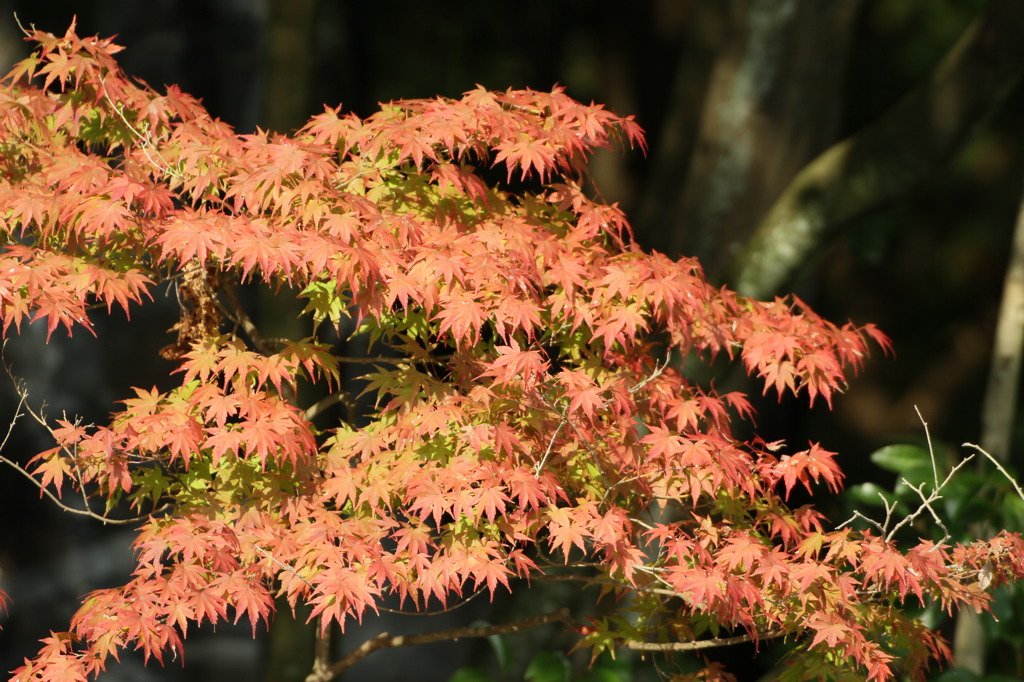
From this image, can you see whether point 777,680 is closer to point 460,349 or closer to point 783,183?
point 460,349

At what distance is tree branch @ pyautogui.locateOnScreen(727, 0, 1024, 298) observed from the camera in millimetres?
4129

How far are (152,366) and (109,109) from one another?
11.9ft

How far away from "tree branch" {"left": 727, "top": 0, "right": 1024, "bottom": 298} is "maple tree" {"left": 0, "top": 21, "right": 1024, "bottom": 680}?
5.16 ft

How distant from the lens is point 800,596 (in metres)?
2.65

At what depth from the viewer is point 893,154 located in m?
4.31

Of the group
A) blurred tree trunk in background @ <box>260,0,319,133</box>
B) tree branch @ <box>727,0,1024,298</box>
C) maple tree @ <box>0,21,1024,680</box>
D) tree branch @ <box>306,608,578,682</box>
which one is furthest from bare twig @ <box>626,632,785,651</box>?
A: blurred tree trunk in background @ <box>260,0,319,133</box>

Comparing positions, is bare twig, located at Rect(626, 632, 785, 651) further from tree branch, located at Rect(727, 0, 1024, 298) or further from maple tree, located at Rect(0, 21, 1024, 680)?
tree branch, located at Rect(727, 0, 1024, 298)

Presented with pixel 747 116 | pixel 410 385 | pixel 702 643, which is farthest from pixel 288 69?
pixel 702 643

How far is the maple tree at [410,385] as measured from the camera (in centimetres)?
247

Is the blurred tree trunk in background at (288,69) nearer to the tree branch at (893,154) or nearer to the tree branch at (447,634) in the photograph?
the tree branch at (893,154)

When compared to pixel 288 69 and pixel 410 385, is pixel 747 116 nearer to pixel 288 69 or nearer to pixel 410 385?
pixel 288 69

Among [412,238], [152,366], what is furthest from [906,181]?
[152,366]

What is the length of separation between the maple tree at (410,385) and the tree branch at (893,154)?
1.57 meters

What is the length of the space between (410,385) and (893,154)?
252cm
